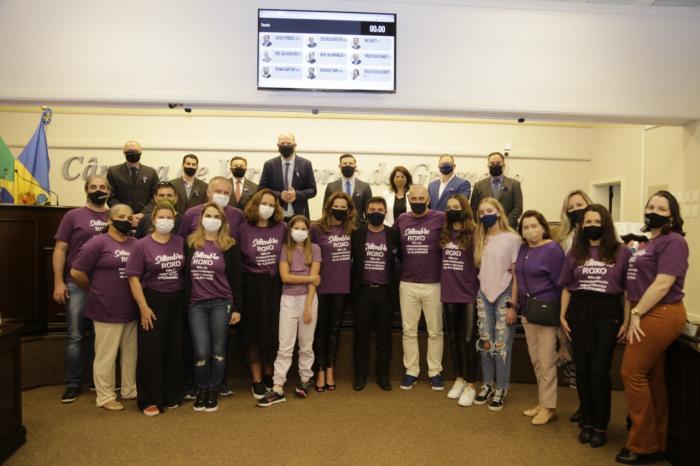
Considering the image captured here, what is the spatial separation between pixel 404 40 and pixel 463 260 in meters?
2.57

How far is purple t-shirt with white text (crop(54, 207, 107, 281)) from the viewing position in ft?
14.3

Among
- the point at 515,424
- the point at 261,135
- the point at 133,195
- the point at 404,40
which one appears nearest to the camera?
the point at 515,424

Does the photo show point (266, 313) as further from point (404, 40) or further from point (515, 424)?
point (404, 40)

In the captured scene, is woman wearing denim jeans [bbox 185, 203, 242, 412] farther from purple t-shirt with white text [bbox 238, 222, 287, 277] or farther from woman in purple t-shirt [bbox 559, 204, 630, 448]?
woman in purple t-shirt [bbox 559, 204, 630, 448]

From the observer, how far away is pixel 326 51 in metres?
5.43

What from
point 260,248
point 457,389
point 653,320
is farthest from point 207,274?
point 653,320

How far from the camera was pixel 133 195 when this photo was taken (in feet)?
16.9

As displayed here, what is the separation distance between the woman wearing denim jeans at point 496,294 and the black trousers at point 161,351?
8.06ft

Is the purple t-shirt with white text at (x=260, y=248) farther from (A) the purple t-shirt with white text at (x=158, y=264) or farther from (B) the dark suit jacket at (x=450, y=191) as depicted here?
(B) the dark suit jacket at (x=450, y=191)

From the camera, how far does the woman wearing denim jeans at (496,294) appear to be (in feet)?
13.6

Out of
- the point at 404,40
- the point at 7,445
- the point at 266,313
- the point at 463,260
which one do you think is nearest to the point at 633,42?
the point at 404,40

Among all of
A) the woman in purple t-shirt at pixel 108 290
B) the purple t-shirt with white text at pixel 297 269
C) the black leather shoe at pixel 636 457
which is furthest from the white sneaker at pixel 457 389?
the woman in purple t-shirt at pixel 108 290

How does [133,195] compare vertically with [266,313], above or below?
above

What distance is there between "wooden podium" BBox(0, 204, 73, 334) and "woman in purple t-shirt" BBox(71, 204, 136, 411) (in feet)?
3.31
